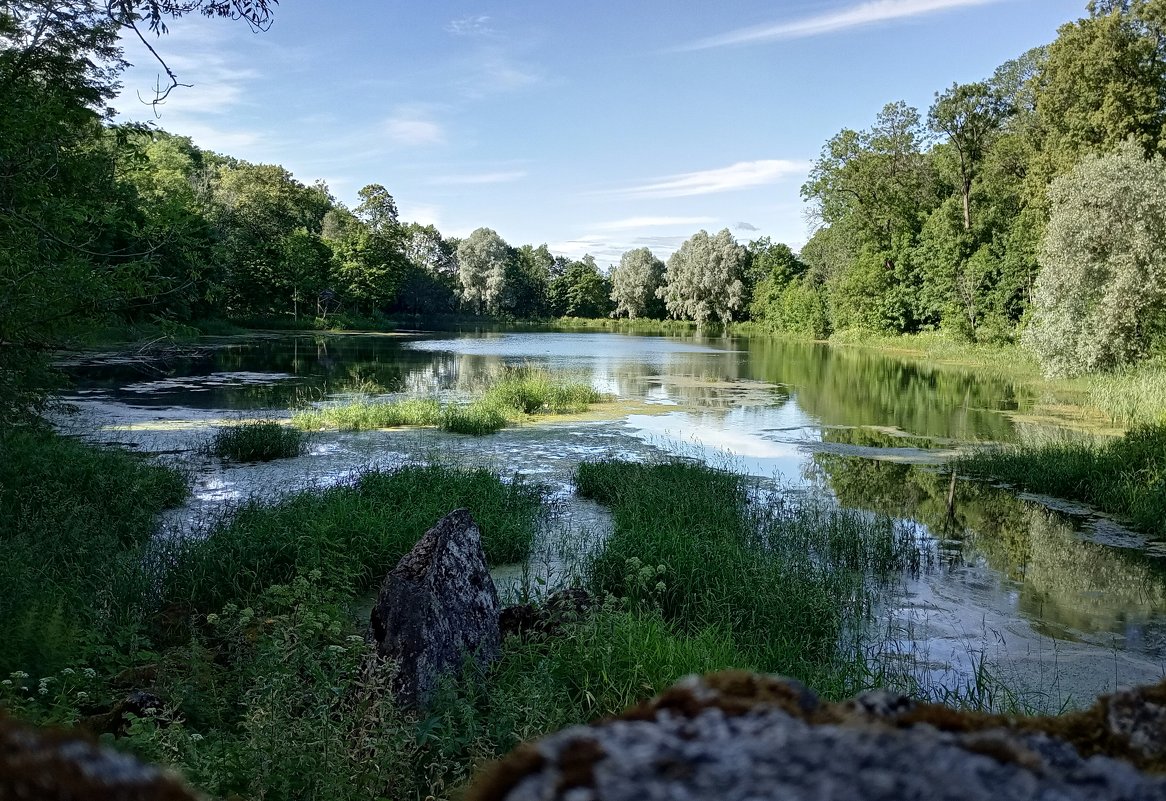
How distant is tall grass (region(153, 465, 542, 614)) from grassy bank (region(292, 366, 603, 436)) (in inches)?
251

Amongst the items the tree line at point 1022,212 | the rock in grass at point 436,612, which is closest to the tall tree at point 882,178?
the tree line at point 1022,212

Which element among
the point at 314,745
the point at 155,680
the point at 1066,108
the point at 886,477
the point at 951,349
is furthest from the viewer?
the point at 951,349

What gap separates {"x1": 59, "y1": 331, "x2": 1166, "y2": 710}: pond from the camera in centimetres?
721

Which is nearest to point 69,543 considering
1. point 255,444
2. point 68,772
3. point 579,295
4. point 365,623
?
point 365,623

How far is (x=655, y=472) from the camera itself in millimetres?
12172

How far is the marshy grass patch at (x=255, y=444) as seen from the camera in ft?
44.6

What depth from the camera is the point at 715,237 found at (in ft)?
258

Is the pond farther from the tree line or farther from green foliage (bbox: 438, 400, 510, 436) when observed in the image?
the tree line

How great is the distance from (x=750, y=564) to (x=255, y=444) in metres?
9.40

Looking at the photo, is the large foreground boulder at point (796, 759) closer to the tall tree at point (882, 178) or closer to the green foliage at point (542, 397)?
the green foliage at point (542, 397)

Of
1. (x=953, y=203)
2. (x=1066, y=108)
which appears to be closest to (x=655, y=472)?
(x=1066, y=108)

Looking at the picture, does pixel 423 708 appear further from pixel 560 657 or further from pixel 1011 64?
pixel 1011 64

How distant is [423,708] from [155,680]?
1.79 meters

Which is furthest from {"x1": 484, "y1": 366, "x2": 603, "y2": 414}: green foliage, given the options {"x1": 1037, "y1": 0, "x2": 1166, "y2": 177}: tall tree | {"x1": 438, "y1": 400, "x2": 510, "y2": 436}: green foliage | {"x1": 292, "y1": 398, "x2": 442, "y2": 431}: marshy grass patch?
{"x1": 1037, "y1": 0, "x2": 1166, "y2": 177}: tall tree
